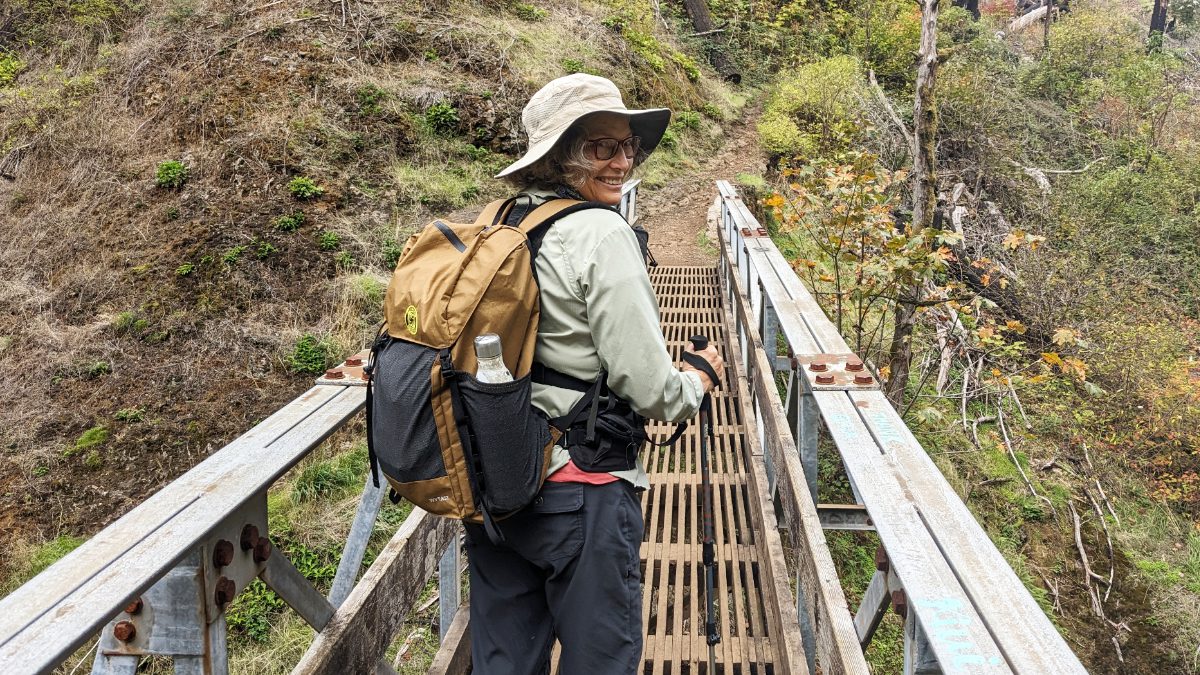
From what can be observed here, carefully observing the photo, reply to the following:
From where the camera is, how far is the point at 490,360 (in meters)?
1.60

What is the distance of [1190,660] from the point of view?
291 inches

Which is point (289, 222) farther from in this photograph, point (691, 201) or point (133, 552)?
point (133, 552)

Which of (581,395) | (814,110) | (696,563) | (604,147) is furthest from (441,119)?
(581,395)

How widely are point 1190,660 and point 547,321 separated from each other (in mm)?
8841

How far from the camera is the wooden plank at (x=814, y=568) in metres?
1.77

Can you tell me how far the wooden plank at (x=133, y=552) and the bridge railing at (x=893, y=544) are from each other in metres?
1.32

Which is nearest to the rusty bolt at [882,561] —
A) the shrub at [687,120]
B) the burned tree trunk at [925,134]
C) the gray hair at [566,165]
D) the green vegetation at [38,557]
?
the gray hair at [566,165]

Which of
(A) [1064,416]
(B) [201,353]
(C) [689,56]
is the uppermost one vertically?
(C) [689,56]

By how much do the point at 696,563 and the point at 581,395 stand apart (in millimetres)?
2352

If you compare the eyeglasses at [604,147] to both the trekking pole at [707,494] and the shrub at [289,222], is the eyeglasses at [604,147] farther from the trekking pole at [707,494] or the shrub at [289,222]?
the shrub at [289,222]

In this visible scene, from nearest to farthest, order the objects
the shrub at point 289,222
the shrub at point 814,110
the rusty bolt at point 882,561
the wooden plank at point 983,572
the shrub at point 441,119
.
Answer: the wooden plank at point 983,572 → the rusty bolt at point 882,561 → the shrub at point 289,222 → the shrub at point 441,119 → the shrub at point 814,110

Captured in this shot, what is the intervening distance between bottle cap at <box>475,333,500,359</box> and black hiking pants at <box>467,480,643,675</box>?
42 centimetres

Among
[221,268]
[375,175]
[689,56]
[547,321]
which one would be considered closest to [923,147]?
[547,321]

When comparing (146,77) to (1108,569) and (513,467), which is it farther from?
(1108,569)
